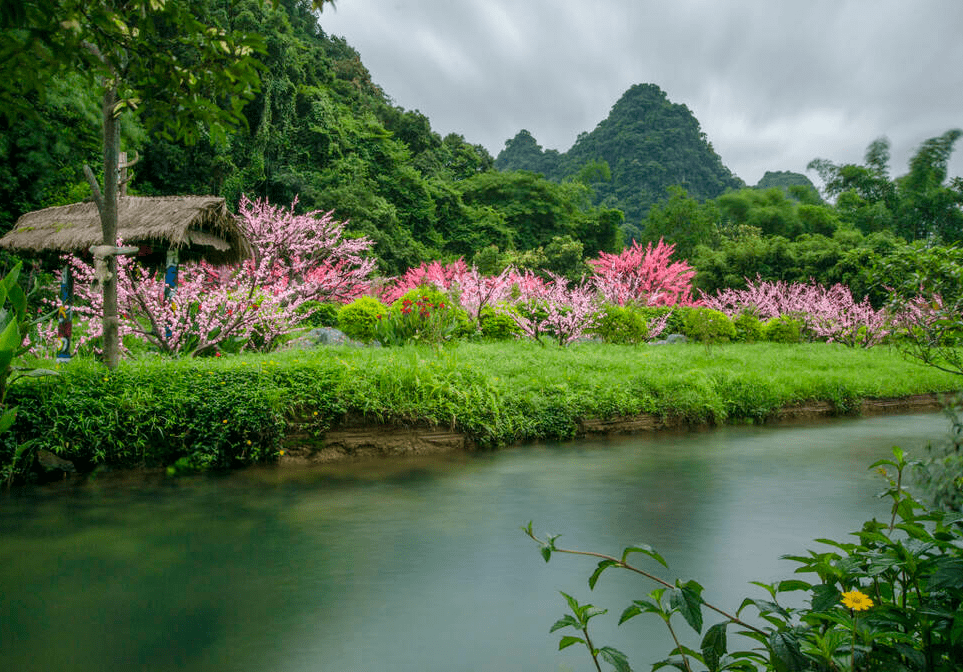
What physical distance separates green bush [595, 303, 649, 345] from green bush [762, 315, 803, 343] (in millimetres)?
5074

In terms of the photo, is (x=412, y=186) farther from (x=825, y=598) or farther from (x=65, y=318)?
(x=825, y=598)

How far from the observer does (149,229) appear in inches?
324

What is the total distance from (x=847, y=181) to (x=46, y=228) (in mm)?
41016

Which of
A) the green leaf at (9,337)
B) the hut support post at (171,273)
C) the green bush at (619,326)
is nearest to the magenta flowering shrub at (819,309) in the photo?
the green bush at (619,326)

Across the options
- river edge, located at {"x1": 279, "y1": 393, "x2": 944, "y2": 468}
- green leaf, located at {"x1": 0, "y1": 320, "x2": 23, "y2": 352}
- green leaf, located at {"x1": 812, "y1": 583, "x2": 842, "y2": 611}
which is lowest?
river edge, located at {"x1": 279, "y1": 393, "x2": 944, "y2": 468}

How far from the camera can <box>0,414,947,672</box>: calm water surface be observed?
267cm

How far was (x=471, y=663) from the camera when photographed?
2.57 meters

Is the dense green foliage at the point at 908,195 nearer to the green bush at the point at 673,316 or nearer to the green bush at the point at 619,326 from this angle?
the green bush at the point at 673,316

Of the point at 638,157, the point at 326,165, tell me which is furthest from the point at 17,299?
the point at 638,157

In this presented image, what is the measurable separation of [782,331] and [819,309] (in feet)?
7.88

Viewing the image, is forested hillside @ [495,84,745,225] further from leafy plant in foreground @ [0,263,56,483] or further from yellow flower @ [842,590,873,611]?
yellow flower @ [842,590,873,611]

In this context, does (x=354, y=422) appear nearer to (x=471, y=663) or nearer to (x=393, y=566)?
(x=393, y=566)

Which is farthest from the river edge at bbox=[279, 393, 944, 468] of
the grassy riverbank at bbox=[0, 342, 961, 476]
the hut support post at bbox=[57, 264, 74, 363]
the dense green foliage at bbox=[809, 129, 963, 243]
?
the dense green foliage at bbox=[809, 129, 963, 243]

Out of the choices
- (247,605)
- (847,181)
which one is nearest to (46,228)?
(247,605)
